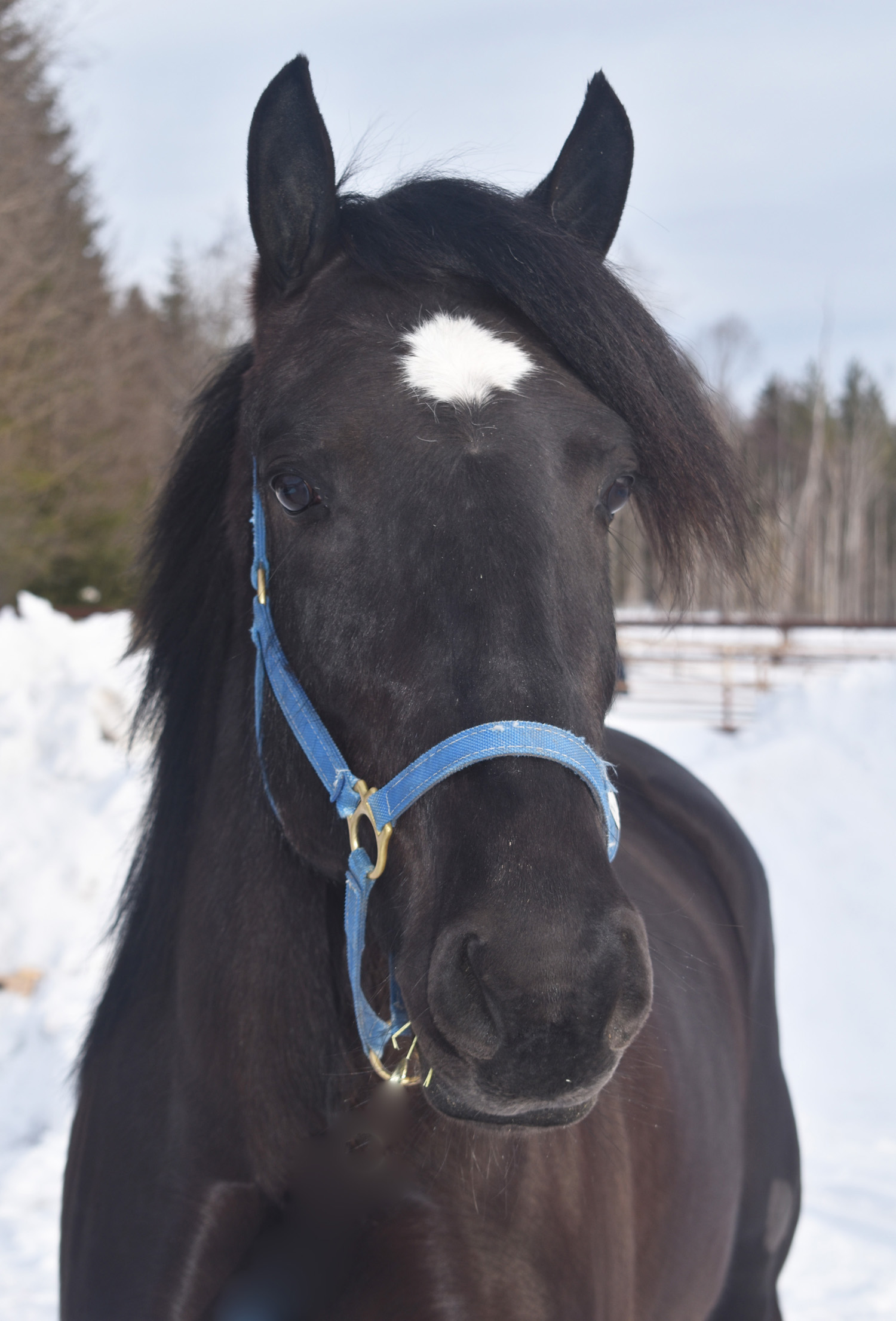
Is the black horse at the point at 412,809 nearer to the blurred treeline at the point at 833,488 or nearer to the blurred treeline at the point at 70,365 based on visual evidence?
the blurred treeline at the point at 70,365

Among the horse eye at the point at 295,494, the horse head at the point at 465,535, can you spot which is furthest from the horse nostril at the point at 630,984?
the horse eye at the point at 295,494

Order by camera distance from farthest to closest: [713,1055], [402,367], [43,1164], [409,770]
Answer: [43,1164] → [713,1055] → [402,367] → [409,770]

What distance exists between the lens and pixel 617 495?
5.73ft

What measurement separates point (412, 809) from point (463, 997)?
0.29 meters

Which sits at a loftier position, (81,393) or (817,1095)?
(81,393)

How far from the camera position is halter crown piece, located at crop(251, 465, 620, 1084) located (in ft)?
4.29

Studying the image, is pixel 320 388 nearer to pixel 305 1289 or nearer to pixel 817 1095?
pixel 305 1289

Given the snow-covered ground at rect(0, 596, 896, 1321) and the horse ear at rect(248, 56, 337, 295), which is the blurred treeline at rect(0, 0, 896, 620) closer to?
the snow-covered ground at rect(0, 596, 896, 1321)

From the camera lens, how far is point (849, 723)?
10828 millimetres

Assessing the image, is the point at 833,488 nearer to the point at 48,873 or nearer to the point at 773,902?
the point at 773,902

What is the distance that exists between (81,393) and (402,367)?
2054cm

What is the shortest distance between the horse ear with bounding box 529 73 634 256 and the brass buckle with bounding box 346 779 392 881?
119cm

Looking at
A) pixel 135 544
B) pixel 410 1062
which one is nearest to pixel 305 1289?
pixel 410 1062

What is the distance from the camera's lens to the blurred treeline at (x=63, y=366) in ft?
50.4
